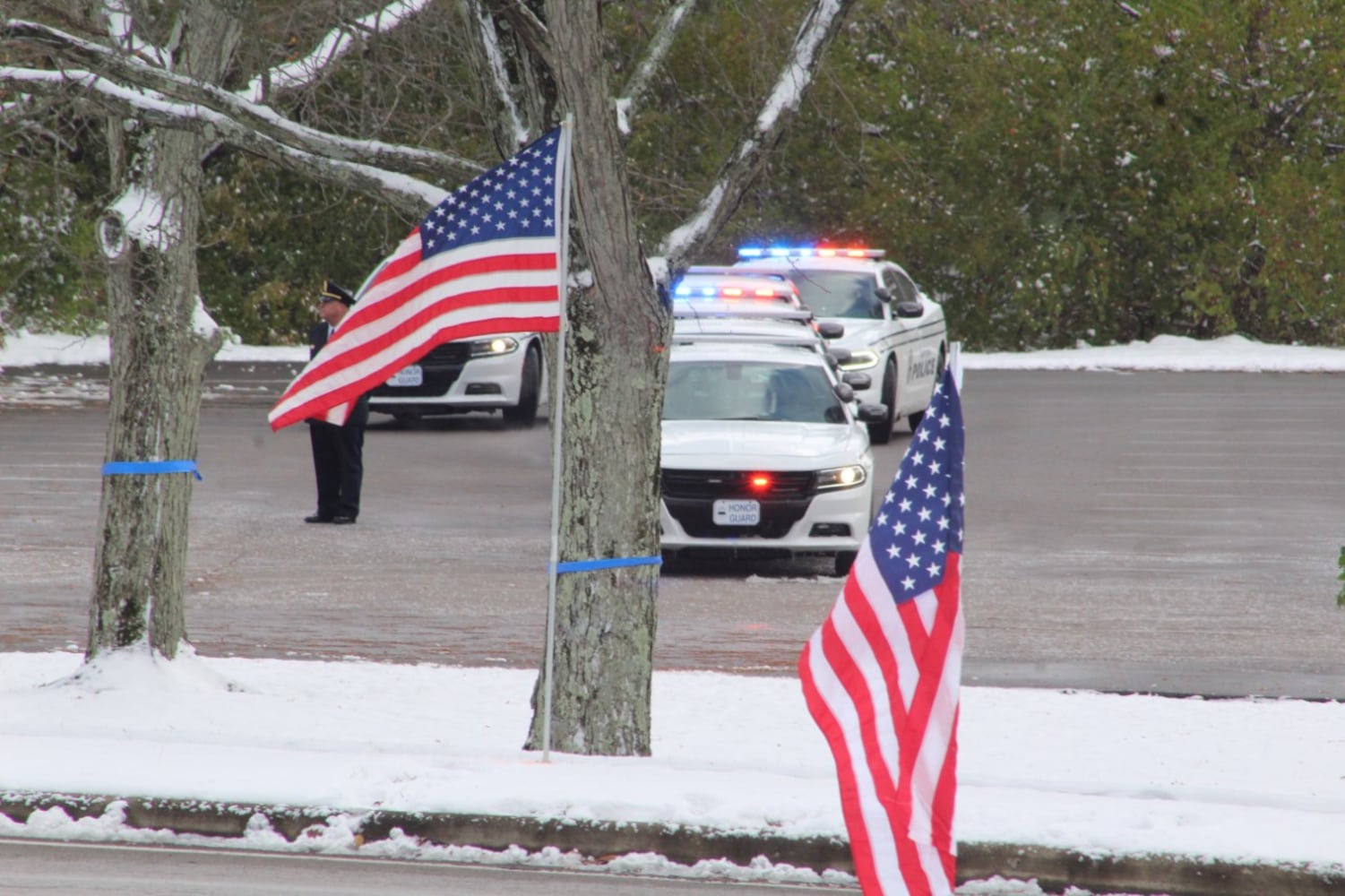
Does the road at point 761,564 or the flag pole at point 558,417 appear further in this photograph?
the road at point 761,564

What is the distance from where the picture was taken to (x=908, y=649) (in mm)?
6336

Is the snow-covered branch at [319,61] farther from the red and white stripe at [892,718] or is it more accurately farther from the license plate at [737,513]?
the red and white stripe at [892,718]

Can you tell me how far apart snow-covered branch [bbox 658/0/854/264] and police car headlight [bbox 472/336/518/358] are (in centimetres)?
1426

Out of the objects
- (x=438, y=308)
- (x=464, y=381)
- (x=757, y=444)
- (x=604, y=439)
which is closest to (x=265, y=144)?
(x=438, y=308)

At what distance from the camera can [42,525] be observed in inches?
635

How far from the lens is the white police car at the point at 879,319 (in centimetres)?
2186

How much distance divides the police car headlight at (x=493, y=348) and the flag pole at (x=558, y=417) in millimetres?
14598

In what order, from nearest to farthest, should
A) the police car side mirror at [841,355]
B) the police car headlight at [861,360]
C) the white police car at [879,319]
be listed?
the police car side mirror at [841,355], the police car headlight at [861,360], the white police car at [879,319]

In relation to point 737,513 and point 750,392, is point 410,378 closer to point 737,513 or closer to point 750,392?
point 750,392

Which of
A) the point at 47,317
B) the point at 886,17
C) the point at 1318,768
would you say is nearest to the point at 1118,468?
the point at 886,17

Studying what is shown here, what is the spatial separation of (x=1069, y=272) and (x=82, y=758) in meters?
28.9

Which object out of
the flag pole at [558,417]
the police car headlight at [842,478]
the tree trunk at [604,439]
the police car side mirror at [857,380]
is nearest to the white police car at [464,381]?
the police car side mirror at [857,380]

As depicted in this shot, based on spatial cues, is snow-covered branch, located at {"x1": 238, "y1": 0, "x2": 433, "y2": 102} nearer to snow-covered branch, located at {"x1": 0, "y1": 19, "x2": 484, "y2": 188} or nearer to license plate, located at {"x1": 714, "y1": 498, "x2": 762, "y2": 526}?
snow-covered branch, located at {"x1": 0, "y1": 19, "x2": 484, "y2": 188}

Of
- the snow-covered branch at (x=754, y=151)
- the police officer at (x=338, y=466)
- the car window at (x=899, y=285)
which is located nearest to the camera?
the snow-covered branch at (x=754, y=151)
